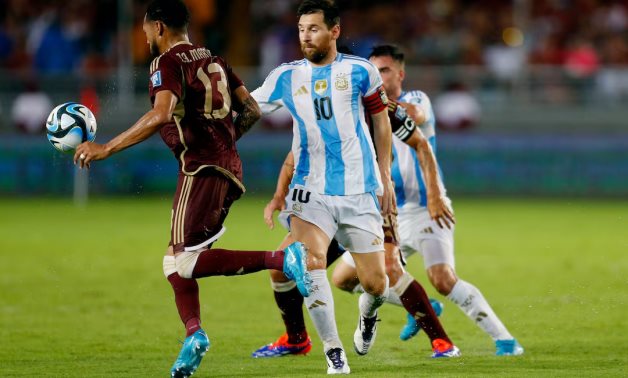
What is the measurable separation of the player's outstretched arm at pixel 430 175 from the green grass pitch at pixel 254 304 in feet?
3.35

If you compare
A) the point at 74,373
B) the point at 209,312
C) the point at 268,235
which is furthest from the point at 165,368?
the point at 268,235

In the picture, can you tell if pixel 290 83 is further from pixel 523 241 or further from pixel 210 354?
pixel 523 241

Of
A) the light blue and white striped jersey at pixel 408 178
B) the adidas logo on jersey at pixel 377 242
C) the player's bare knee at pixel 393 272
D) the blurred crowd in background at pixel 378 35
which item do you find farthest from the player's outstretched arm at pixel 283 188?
the blurred crowd in background at pixel 378 35

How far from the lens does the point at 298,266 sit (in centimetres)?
710

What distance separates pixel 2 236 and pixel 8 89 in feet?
23.8

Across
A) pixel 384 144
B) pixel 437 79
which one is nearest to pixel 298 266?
pixel 384 144

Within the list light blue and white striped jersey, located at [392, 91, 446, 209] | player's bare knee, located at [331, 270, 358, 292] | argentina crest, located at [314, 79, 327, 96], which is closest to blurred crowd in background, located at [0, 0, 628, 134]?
light blue and white striped jersey, located at [392, 91, 446, 209]

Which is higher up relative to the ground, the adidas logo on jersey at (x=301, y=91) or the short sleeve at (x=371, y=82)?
the short sleeve at (x=371, y=82)

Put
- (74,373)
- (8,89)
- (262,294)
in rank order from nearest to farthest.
→ (74,373) < (262,294) < (8,89)

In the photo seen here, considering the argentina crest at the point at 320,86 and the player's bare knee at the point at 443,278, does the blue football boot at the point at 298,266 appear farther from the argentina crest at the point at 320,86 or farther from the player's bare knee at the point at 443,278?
the player's bare knee at the point at 443,278

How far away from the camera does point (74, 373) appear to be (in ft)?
24.5

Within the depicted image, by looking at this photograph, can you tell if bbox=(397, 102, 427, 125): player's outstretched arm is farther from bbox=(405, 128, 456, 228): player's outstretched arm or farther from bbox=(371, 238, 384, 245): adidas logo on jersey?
bbox=(371, 238, 384, 245): adidas logo on jersey

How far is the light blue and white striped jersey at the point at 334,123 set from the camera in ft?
24.8

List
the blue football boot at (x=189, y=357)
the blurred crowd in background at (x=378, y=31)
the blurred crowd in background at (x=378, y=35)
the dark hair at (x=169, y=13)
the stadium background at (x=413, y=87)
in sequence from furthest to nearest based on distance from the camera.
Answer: the blurred crowd in background at (x=378, y=31) < the blurred crowd in background at (x=378, y=35) < the stadium background at (x=413, y=87) < the dark hair at (x=169, y=13) < the blue football boot at (x=189, y=357)
